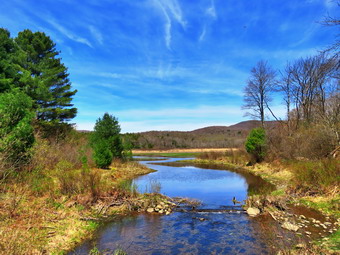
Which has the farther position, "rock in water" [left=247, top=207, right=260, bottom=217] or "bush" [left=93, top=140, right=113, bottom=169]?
"bush" [left=93, top=140, right=113, bottom=169]

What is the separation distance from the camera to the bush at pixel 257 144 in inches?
1166

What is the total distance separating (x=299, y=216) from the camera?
1014 cm

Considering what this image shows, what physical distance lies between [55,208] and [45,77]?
23.5 meters

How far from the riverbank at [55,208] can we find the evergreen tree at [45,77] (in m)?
15.1

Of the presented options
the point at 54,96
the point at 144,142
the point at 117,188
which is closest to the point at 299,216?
the point at 117,188

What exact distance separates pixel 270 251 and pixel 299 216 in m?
4.19

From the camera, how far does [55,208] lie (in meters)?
10.1

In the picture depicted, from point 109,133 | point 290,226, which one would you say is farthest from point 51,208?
point 109,133

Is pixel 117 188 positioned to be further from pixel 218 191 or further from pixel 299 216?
pixel 299 216

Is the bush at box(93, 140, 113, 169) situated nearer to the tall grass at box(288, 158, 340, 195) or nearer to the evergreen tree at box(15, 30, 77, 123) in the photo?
the evergreen tree at box(15, 30, 77, 123)

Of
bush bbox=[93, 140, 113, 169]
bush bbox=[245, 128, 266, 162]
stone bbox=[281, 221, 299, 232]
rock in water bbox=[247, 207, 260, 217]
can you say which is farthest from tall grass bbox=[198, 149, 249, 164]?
stone bbox=[281, 221, 299, 232]

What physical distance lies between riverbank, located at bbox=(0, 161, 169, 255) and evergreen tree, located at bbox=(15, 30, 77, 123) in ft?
49.6

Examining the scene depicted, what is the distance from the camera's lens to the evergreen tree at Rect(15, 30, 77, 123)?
26.9m

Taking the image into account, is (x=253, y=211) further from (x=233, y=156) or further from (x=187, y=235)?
(x=233, y=156)
